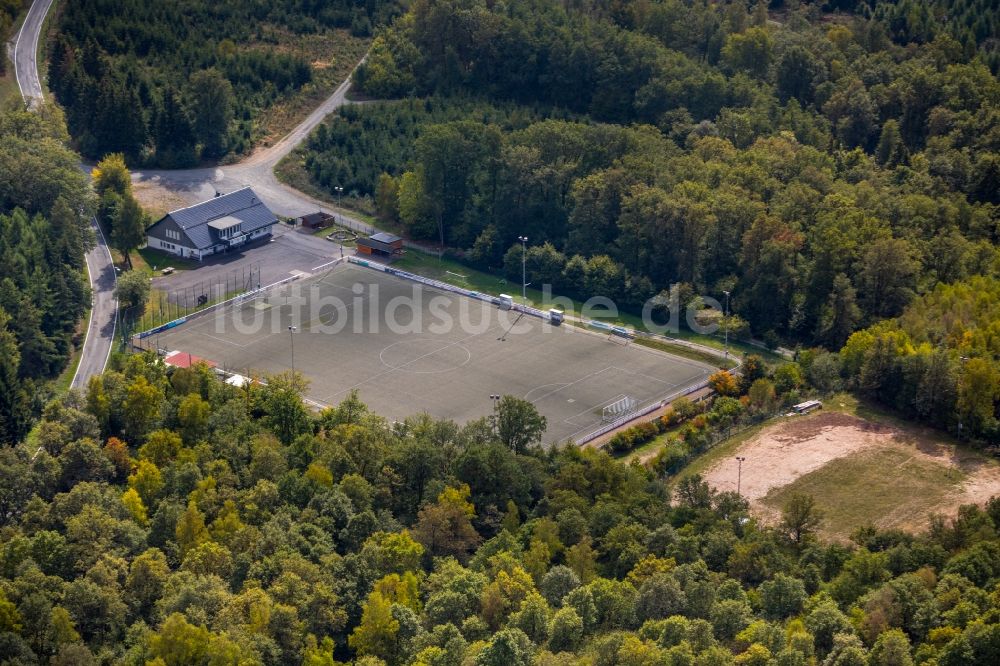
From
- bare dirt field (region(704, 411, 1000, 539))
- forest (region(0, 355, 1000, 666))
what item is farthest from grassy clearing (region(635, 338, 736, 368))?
forest (region(0, 355, 1000, 666))

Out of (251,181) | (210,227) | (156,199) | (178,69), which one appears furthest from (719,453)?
(178,69)

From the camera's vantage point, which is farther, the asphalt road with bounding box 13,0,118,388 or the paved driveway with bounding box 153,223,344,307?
the paved driveway with bounding box 153,223,344,307

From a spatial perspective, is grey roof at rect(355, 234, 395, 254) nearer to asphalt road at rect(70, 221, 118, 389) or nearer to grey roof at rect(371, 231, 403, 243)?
grey roof at rect(371, 231, 403, 243)

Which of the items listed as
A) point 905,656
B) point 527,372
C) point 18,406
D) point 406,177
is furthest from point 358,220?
point 905,656

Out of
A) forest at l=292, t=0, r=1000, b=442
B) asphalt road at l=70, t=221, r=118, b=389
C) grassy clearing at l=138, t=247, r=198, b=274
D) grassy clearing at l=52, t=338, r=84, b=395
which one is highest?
forest at l=292, t=0, r=1000, b=442

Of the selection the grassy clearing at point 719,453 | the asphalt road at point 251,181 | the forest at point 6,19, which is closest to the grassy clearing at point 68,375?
the asphalt road at point 251,181

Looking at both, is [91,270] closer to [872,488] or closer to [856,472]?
[856,472]
